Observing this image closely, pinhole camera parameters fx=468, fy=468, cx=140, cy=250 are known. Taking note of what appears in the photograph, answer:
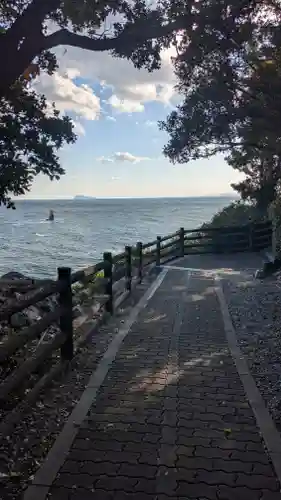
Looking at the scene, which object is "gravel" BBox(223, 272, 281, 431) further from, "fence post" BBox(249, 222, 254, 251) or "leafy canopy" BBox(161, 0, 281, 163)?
"fence post" BBox(249, 222, 254, 251)

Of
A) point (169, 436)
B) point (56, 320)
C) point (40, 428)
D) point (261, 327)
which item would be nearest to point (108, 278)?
point (261, 327)

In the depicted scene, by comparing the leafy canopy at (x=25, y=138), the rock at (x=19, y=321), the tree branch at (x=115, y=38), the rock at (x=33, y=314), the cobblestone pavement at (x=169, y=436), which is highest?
the tree branch at (x=115, y=38)

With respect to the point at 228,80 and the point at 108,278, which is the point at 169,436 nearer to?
the point at 108,278

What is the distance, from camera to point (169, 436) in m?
4.12

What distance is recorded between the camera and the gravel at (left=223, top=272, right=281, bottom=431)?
5.39 meters

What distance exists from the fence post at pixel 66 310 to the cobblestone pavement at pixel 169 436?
653mm

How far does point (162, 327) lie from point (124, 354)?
1732 millimetres

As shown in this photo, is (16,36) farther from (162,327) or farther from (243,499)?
(243,499)

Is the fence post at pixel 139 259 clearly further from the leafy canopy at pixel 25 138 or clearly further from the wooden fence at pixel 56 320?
the leafy canopy at pixel 25 138

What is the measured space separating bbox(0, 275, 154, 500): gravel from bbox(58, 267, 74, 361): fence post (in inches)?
8.0

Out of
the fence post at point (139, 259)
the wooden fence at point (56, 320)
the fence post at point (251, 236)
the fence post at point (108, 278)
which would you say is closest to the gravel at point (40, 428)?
the wooden fence at point (56, 320)

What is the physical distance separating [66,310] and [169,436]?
225 centimetres

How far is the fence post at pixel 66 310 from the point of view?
19.0 ft

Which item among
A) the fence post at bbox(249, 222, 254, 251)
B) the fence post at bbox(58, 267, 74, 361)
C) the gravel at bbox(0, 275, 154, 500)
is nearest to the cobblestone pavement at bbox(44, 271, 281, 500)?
the gravel at bbox(0, 275, 154, 500)
